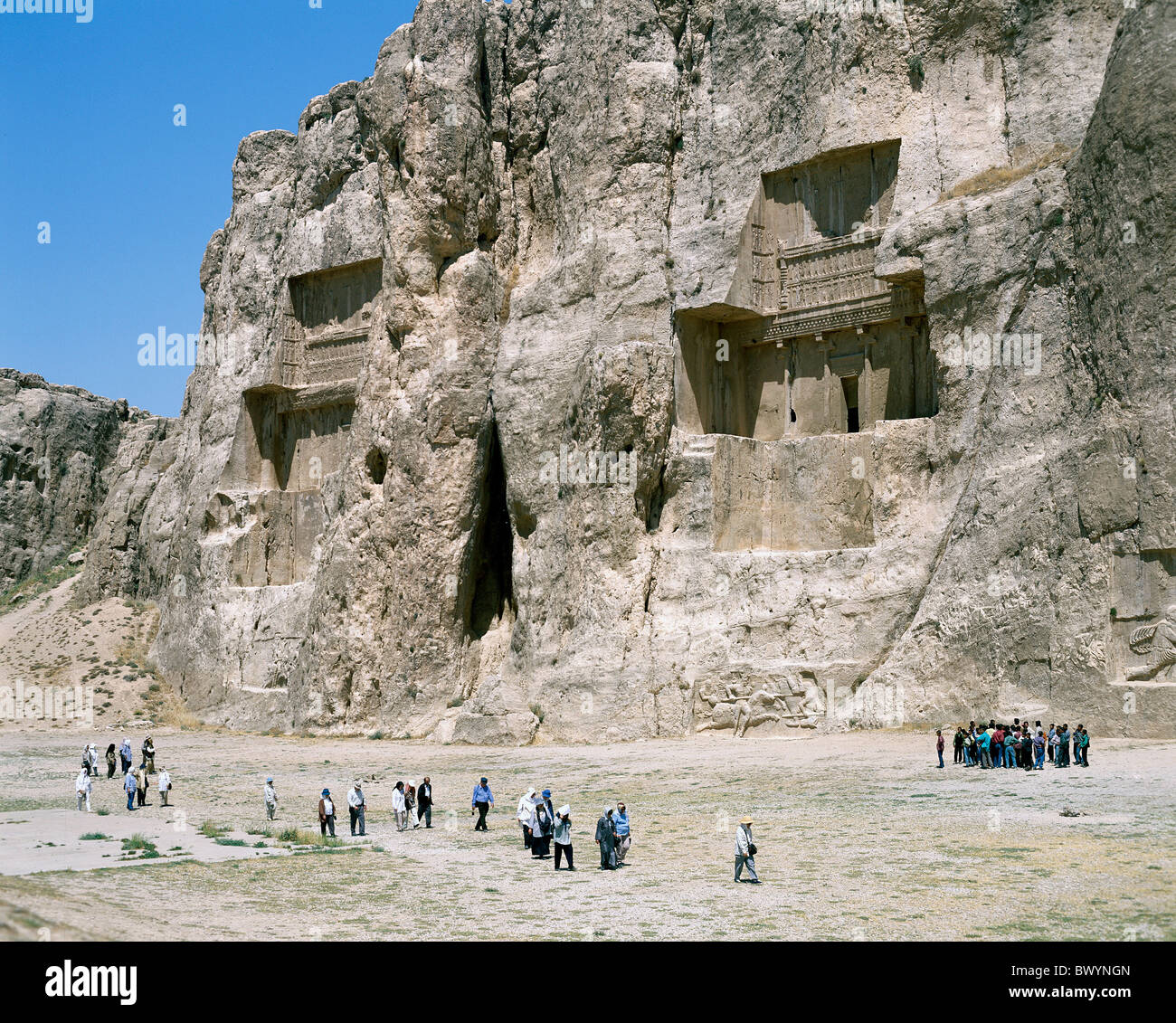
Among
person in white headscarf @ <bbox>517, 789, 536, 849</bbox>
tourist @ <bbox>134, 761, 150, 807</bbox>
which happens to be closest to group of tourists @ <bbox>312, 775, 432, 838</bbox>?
person in white headscarf @ <bbox>517, 789, 536, 849</bbox>

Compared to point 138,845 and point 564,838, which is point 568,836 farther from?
point 138,845

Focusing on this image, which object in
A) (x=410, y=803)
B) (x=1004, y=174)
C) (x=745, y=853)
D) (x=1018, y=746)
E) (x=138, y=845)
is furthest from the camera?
(x=1004, y=174)

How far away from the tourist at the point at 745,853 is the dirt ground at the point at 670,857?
29 centimetres

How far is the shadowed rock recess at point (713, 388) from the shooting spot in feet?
84.7

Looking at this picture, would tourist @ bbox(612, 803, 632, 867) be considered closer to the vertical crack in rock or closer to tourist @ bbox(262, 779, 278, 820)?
tourist @ bbox(262, 779, 278, 820)

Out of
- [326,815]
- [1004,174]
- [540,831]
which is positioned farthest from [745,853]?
[1004,174]

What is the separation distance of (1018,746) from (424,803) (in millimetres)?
9391

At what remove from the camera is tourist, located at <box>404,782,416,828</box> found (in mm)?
21422

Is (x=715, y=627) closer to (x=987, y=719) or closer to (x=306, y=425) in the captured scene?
(x=987, y=719)

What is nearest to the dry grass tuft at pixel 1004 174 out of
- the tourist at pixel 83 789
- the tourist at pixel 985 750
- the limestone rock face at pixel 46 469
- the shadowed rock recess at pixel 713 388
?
the shadowed rock recess at pixel 713 388

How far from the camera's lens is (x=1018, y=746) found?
2292 cm

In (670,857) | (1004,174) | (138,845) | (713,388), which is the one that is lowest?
(670,857)

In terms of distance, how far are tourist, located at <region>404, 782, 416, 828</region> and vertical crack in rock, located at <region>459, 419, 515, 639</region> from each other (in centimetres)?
1542

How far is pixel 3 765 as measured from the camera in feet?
105
